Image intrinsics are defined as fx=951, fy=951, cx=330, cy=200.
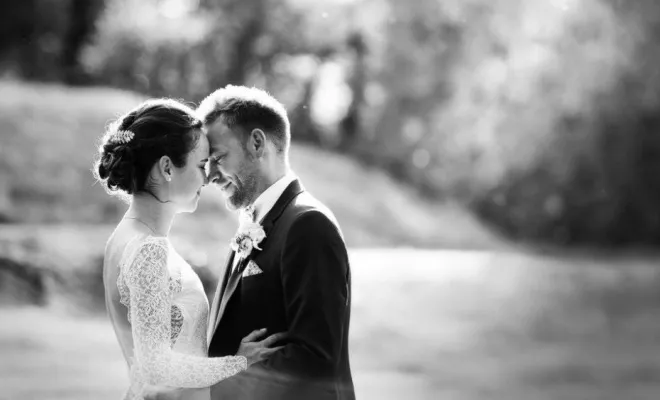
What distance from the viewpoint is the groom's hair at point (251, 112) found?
3.22 meters

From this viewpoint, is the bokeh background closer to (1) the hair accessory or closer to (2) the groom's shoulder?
(1) the hair accessory

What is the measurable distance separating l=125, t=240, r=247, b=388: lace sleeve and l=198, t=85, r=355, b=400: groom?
2.7 inches

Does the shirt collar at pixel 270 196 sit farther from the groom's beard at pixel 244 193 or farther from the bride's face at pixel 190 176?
the bride's face at pixel 190 176

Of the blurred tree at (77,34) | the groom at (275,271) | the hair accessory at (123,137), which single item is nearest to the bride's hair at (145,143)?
the hair accessory at (123,137)

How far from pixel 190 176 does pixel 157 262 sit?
336 millimetres

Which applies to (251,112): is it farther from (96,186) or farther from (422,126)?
(422,126)

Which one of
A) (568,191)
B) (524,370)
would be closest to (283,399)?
(524,370)

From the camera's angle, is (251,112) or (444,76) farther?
(444,76)

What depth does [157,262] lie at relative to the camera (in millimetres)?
3205

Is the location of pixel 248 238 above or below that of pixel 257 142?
below

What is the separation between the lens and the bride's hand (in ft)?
10.1

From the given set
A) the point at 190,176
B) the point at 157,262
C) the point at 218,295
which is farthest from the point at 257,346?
the point at 190,176

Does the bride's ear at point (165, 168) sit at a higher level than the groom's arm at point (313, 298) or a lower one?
higher

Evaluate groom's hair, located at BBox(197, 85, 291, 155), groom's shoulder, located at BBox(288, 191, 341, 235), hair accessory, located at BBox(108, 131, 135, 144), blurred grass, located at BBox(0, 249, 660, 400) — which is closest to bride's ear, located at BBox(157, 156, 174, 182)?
hair accessory, located at BBox(108, 131, 135, 144)
